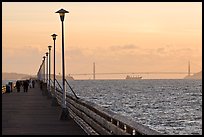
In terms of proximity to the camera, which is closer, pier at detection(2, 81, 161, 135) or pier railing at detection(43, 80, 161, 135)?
pier railing at detection(43, 80, 161, 135)

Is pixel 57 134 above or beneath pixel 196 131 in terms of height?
above

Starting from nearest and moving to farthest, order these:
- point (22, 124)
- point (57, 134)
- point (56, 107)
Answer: point (57, 134), point (22, 124), point (56, 107)

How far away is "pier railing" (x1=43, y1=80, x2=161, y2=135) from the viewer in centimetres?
1014

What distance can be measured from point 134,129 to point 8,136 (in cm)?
Result: 663

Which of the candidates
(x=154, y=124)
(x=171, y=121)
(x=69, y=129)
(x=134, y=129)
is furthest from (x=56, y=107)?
(x=171, y=121)

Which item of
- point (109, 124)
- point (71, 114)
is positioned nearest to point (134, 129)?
point (109, 124)

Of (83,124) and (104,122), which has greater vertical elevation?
(104,122)

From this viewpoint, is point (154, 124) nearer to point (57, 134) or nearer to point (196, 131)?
point (196, 131)

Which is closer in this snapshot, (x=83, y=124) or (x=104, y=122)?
(x=104, y=122)

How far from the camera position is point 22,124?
789 inches

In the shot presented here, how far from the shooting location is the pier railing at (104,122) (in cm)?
1014

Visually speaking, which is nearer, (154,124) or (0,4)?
(0,4)

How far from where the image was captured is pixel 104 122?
42.4 ft

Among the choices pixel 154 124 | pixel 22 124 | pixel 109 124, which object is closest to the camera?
pixel 109 124
